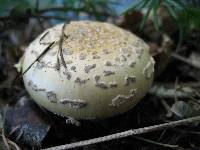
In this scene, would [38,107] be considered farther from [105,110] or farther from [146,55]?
[146,55]

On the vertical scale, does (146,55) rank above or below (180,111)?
above

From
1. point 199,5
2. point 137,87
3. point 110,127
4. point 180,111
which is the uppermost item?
point 199,5

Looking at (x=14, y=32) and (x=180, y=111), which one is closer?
(x=180, y=111)

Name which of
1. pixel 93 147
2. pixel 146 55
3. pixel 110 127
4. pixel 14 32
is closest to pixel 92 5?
pixel 14 32

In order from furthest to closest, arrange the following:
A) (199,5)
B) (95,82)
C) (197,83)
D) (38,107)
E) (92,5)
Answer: (92,5) → (199,5) → (197,83) → (38,107) → (95,82)

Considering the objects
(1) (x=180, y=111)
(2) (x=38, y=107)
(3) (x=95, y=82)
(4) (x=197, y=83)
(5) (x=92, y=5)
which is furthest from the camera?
(5) (x=92, y=5)

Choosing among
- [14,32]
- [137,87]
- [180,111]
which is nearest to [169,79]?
[180,111]
